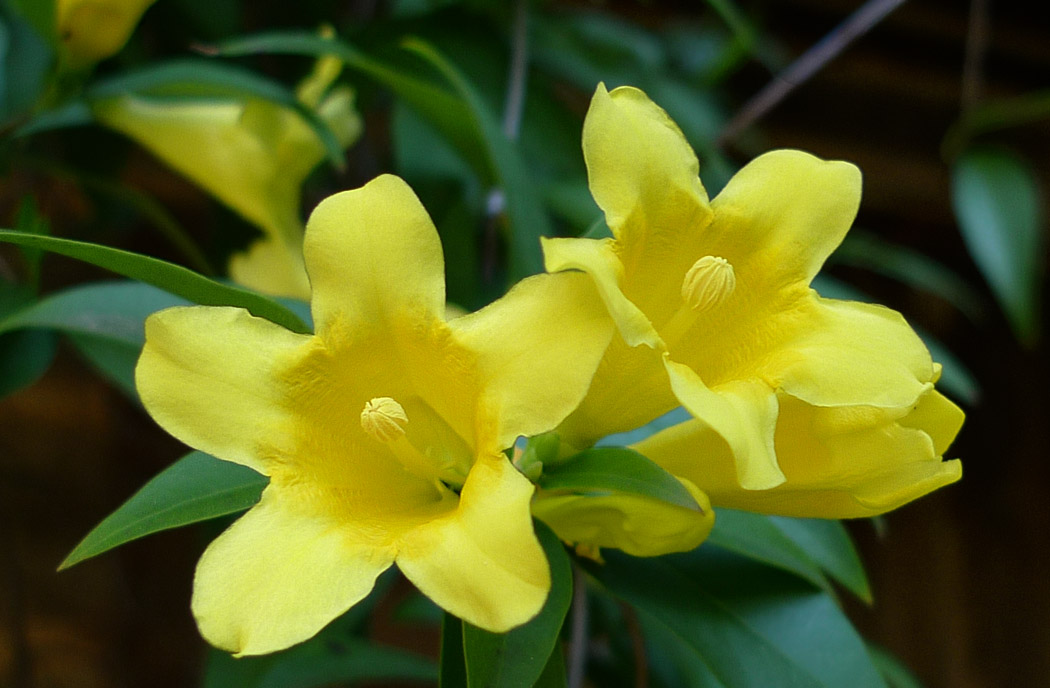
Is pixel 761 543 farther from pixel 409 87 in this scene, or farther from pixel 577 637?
pixel 409 87

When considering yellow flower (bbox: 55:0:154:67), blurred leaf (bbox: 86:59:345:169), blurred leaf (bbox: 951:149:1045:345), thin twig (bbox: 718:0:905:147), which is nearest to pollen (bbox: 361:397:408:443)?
blurred leaf (bbox: 86:59:345:169)

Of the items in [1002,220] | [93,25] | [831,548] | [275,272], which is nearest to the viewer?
[831,548]

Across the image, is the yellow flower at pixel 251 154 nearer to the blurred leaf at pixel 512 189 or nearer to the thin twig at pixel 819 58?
the blurred leaf at pixel 512 189

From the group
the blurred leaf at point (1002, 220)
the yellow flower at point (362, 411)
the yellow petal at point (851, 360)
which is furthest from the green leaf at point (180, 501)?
the blurred leaf at point (1002, 220)

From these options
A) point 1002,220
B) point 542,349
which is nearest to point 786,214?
point 542,349

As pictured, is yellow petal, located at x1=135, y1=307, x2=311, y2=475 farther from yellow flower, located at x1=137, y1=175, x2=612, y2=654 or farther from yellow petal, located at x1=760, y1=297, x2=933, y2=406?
yellow petal, located at x1=760, y1=297, x2=933, y2=406

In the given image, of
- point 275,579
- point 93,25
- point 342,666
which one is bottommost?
point 342,666
